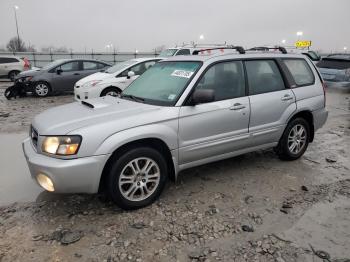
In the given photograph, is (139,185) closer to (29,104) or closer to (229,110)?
(229,110)

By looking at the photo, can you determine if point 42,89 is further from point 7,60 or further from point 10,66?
point 7,60

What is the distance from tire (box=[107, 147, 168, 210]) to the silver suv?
0.04 ft

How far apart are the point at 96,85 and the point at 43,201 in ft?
20.2

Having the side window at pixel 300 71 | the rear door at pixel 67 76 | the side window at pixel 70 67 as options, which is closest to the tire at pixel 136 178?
the side window at pixel 300 71

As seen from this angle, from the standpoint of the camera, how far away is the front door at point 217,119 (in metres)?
3.90

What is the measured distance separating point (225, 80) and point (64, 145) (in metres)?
2.23

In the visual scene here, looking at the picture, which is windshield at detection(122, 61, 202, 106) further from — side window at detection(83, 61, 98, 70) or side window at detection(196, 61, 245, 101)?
side window at detection(83, 61, 98, 70)

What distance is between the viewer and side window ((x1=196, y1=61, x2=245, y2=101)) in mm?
4184

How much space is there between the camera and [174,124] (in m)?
3.77

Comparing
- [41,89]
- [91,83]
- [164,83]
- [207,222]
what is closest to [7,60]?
[41,89]

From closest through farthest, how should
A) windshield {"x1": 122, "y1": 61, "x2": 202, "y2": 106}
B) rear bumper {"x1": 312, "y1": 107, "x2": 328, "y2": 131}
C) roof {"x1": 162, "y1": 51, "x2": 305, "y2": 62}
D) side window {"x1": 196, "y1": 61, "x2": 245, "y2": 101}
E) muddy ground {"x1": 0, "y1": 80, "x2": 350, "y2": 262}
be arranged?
muddy ground {"x1": 0, "y1": 80, "x2": 350, "y2": 262}, windshield {"x1": 122, "y1": 61, "x2": 202, "y2": 106}, side window {"x1": 196, "y1": 61, "x2": 245, "y2": 101}, roof {"x1": 162, "y1": 51, "x2": 305, "y2": 62}, rear bumper {"x1": 312, "y1": 107, "x2": 328, "y2": 131}

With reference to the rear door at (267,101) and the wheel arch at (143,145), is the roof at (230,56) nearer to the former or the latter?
the rear door at (267,101)

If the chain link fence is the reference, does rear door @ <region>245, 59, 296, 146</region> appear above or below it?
above

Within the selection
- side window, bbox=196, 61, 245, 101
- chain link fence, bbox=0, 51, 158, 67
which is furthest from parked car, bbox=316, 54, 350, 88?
chain link fence, bbox=0, 51, 158, 67
